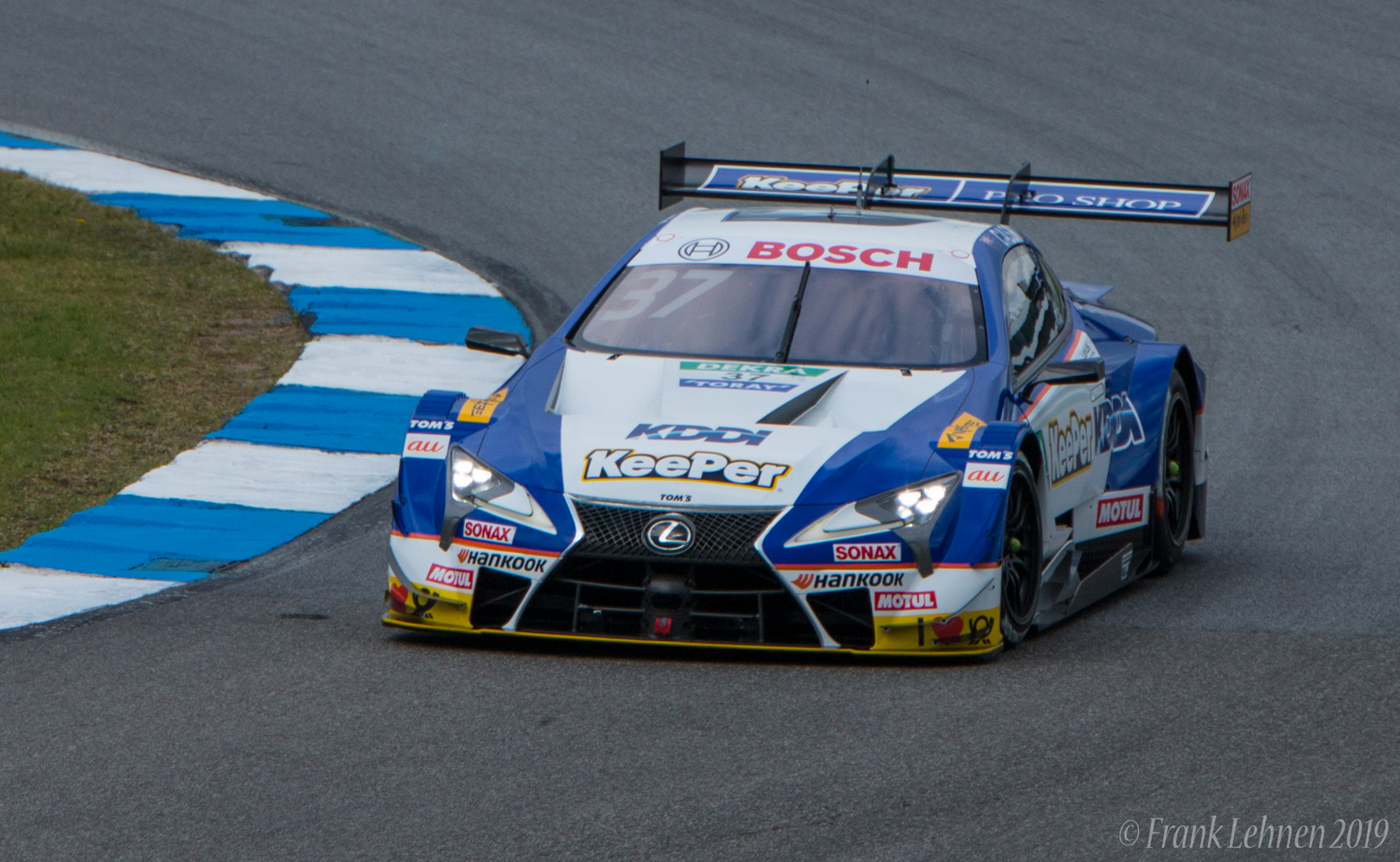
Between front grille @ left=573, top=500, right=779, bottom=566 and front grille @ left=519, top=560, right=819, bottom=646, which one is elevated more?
front grille @ left=573, top=500, right=779, bottom=566

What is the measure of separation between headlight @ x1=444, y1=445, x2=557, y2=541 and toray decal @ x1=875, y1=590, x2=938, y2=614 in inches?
40.0

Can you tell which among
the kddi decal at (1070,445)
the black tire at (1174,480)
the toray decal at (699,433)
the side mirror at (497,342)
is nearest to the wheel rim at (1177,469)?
the black tire at (1174,480)

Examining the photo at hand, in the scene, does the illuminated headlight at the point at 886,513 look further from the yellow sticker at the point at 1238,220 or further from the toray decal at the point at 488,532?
the yellow sticker at the point at 1238,220

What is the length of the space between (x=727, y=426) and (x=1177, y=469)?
2673 mm

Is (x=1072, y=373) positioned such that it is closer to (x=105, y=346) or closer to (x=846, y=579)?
(x=846, y=579)

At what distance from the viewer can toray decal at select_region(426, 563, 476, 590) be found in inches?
242

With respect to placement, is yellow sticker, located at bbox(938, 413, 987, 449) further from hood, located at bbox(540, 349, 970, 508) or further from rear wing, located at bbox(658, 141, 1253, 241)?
rear wing, located at bbox(658, 141, 1253, 241)

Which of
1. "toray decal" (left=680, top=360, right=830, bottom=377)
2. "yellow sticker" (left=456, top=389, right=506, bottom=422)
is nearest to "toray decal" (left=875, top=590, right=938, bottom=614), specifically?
"toray decal" (left=680, top=360, right=830, bottom=377)

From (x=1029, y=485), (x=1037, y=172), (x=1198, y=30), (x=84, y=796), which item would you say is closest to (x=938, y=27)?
(x=1198, y=30)

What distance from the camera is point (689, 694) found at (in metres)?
5.65

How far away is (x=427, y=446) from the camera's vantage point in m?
6.41

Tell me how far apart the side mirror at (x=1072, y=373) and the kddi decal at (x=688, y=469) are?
1.15 metres

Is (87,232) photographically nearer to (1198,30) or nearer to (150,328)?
(150,328)

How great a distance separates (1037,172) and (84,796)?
34.5ft
